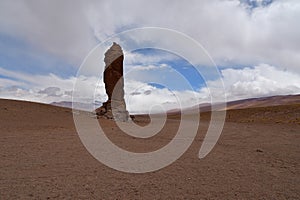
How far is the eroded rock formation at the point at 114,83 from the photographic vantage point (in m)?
33.5

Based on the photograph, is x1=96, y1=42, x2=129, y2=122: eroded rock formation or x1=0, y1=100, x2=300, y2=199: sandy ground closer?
x1=0, y1=100, x2=300, y2=199: sandy ground

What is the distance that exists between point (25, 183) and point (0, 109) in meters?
26.1

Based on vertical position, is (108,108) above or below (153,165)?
above

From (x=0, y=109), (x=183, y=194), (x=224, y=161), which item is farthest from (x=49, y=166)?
(x=0, y=109)

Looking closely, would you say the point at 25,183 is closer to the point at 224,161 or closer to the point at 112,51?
the point at 224,161

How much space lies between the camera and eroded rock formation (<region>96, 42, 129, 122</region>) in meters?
33.5

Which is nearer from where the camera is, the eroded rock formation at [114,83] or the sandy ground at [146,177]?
the sandy ground at [146,177]

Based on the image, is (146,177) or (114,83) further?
(114,83)

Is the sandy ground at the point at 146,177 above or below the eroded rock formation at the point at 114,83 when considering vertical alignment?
below

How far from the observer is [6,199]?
596cm

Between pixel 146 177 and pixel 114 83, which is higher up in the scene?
pixel 114 83

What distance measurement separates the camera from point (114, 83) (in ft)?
113

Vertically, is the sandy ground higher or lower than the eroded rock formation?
lower

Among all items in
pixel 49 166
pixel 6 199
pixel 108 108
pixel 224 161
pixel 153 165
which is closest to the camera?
pixel 6 199
